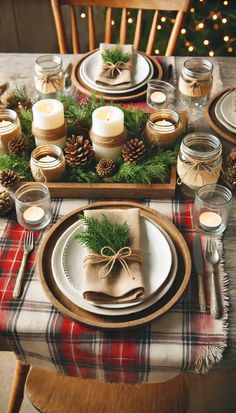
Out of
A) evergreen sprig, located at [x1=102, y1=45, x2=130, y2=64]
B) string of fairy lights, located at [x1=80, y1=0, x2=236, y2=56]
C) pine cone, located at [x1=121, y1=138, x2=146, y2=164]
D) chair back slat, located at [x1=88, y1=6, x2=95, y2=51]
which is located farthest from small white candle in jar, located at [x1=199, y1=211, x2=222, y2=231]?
string of fairy lights, located at [x1=80, y1=0, x2=236, y2=56]

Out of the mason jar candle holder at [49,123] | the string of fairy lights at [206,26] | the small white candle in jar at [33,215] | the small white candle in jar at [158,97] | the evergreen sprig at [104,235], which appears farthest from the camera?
the string of fairy lights at [206,26]

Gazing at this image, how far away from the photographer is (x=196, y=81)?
53.1 inches

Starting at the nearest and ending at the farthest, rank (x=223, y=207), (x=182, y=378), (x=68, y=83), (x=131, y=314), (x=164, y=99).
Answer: (x=131, y=314)
(x=223, y=207)
(x=182, y=378)
(x=164, y=99)
(x=68, y=83)

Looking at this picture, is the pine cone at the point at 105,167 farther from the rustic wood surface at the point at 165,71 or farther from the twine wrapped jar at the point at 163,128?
the rustic wood surface at the point at 165,71

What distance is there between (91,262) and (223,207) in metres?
0.30

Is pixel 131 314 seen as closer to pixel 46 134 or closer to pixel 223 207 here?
pixel 223 207

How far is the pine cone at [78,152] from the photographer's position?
3.81 feet

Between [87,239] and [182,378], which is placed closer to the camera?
[87,239]

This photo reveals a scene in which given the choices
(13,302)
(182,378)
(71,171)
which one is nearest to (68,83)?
(71,171)

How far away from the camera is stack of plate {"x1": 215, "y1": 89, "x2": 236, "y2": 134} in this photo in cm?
130

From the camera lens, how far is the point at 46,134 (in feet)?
3.88

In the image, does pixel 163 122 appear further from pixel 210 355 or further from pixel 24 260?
pixel 210 355

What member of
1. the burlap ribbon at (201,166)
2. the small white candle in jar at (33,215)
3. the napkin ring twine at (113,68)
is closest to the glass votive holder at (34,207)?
the small white candle in jar at (33,215)

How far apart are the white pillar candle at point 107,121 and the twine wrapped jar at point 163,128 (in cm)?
8
